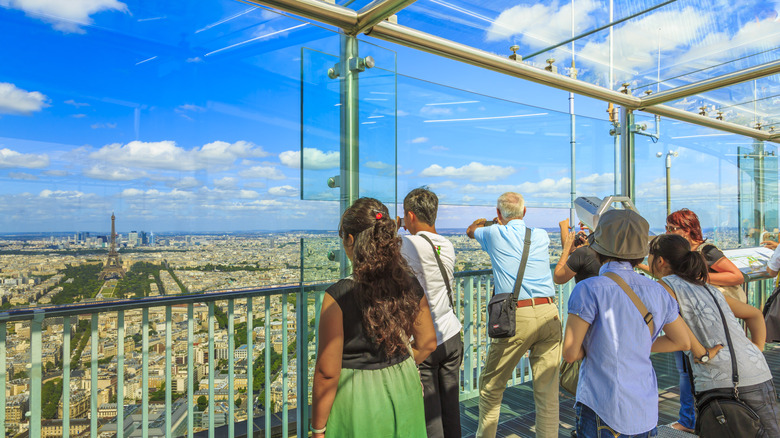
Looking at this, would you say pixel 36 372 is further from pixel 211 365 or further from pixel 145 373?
pixel 211 365

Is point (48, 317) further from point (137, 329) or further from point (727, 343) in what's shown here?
point (727, 343)

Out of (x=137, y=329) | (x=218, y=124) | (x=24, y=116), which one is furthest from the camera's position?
(x=218, y=124)

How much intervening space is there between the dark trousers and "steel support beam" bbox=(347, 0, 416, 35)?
1717 mm

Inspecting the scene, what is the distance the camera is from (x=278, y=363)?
2.78 metres

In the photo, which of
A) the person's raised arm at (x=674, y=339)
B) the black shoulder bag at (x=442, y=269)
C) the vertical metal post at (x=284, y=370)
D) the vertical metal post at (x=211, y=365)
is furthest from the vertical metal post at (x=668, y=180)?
the vertical metal post at (x=211, y=365)

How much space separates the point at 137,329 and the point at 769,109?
6254 millimetres

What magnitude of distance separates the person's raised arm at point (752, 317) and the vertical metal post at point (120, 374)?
9.76 ft

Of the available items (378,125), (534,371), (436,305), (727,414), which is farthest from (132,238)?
(727,414)

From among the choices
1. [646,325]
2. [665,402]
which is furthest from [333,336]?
[665,402]

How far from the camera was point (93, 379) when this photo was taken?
2098 mm

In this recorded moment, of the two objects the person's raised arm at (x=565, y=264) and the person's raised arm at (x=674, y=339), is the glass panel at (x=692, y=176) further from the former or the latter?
the person's raised arm at (x=674, y=339)

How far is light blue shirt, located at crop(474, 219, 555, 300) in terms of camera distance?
2.78 m

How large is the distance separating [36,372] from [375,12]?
7.59 feet

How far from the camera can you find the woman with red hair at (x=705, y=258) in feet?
9.42
